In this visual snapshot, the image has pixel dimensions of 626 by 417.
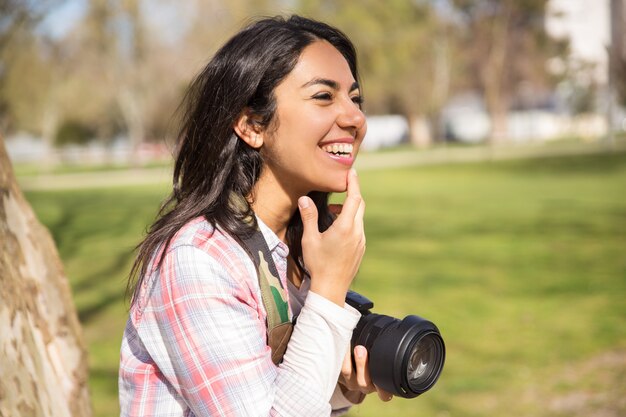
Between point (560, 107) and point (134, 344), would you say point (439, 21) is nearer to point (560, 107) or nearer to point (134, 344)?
point (560, 107)

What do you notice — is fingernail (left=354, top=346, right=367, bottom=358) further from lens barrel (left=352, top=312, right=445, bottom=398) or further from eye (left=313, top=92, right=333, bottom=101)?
eye (left=313, top=92, right=333, bottom=101)

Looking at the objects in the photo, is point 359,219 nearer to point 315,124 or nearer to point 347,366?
point 315,124

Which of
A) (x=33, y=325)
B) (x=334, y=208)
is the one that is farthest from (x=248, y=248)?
(x=33, y=325)

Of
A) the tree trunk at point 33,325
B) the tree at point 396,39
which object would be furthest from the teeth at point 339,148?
the tree at point 396,39

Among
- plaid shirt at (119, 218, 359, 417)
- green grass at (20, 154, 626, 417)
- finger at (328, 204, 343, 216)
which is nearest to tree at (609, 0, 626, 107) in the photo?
green grass at (20, 154, 626, 417)

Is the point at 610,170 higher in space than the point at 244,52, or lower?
lower

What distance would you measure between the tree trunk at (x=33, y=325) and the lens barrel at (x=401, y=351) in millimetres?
836

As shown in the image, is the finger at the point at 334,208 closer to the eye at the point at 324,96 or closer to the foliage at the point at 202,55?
the eye at the point at 324,96

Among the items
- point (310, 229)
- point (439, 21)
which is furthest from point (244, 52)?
point (439, 21)

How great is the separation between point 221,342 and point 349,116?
0.61m

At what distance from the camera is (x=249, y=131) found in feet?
5.67

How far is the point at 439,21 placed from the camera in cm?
4203

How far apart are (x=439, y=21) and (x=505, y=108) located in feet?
32.4

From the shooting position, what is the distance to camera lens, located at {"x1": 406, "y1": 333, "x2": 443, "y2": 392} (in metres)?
1.66
